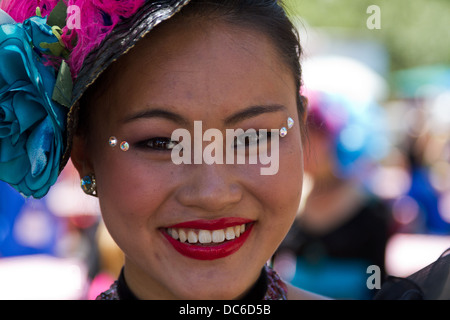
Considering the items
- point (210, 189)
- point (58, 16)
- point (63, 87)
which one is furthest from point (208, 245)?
point (58, 16)

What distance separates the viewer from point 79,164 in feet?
5.94

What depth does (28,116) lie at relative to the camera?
1.56 meters

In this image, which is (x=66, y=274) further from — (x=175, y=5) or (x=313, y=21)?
(x=313, y=21)

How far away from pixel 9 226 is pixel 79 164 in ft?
13.5

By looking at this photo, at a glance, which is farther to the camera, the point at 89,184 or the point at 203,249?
the point at 89,184

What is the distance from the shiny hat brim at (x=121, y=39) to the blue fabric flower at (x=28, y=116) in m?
0.07

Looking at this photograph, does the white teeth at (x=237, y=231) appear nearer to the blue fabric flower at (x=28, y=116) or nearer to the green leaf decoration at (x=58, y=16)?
the blue fabric flower at (x=28, y=116)

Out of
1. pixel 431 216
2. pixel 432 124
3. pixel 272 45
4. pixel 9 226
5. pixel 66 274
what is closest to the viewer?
pixel 272 45

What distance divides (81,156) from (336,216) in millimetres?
2325

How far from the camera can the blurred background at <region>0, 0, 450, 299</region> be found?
358 centimetres

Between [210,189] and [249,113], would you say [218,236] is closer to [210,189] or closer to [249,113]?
[210,189]

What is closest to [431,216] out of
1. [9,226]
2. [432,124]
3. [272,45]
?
[432,124]

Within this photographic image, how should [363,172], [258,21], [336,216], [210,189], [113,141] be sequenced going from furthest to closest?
[363,172], [336,216], [258,21], [113,141], [210,189]

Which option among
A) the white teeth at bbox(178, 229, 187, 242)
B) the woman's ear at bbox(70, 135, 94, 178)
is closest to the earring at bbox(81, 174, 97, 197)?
the woman's ear at bbox(70, 135, 94, 178)
